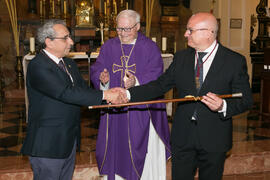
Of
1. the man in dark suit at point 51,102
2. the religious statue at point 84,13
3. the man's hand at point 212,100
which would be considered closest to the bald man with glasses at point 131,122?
the man in dark suit at point 51,102

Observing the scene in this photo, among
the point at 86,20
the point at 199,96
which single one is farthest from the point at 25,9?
the point at 199,96

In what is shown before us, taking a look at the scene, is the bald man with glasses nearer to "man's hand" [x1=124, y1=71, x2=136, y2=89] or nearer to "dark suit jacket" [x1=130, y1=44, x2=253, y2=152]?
"man's hand" [x1=124, y1=71, x2=136, y2=89]

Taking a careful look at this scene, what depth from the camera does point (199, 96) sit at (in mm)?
2814

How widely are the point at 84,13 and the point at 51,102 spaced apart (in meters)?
5.74

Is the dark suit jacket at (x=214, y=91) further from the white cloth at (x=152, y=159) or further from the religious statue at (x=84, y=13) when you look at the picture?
the religious statue at (x=84, y=13)

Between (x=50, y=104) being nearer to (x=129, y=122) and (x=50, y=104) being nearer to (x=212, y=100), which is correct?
(x=129, y=122)

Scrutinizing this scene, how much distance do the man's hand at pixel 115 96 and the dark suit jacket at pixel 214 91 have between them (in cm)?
50

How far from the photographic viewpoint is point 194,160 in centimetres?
295

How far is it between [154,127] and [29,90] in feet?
4.72

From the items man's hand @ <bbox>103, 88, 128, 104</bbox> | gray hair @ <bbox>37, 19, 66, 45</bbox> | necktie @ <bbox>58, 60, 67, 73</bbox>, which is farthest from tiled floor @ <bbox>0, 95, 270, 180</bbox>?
gray hair @ <bbox>37, 19, 66, 45</bbox>

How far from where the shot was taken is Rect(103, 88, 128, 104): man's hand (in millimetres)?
2989

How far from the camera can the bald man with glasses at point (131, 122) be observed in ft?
12.2

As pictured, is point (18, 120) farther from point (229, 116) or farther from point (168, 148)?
point (229, 116)

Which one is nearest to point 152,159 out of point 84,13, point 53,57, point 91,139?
point 53,57
